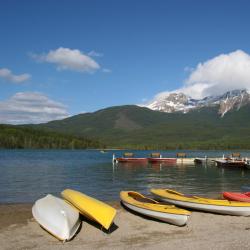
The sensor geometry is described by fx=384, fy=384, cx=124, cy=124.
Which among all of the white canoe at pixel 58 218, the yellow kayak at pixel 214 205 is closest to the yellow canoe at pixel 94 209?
the white canoe at pixel 58 218

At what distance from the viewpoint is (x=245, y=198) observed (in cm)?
2586

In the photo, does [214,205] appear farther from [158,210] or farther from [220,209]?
[158,210]

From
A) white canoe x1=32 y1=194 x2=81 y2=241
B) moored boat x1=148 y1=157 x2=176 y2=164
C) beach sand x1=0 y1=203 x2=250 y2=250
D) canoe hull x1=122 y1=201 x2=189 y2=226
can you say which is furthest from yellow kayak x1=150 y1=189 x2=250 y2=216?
moored boat x1=148 y1=157 x2=176 y2=164

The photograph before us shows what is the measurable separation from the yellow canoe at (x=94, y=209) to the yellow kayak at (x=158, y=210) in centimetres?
259

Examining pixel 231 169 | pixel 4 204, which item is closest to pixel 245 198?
pixel 4 204

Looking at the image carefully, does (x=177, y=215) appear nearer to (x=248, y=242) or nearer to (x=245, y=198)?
(x=248, y=242)

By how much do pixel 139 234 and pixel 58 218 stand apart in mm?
4108

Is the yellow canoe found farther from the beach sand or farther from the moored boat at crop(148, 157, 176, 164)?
the moored boat at crop(148, 157, 176, 164)

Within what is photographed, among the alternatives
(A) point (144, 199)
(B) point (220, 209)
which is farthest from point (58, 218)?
(B) point (220, 209)

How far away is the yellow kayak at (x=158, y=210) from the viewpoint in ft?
66.2

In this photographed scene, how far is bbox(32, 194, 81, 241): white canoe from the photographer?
713 inches

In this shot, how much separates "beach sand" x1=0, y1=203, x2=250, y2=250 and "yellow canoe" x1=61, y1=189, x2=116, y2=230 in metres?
Result: 0.67

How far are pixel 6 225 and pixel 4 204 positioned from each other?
9.18 m

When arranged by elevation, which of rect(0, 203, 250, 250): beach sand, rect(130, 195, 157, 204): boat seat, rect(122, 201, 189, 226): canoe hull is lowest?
rect(0, 203, 250, 250): beach sand
